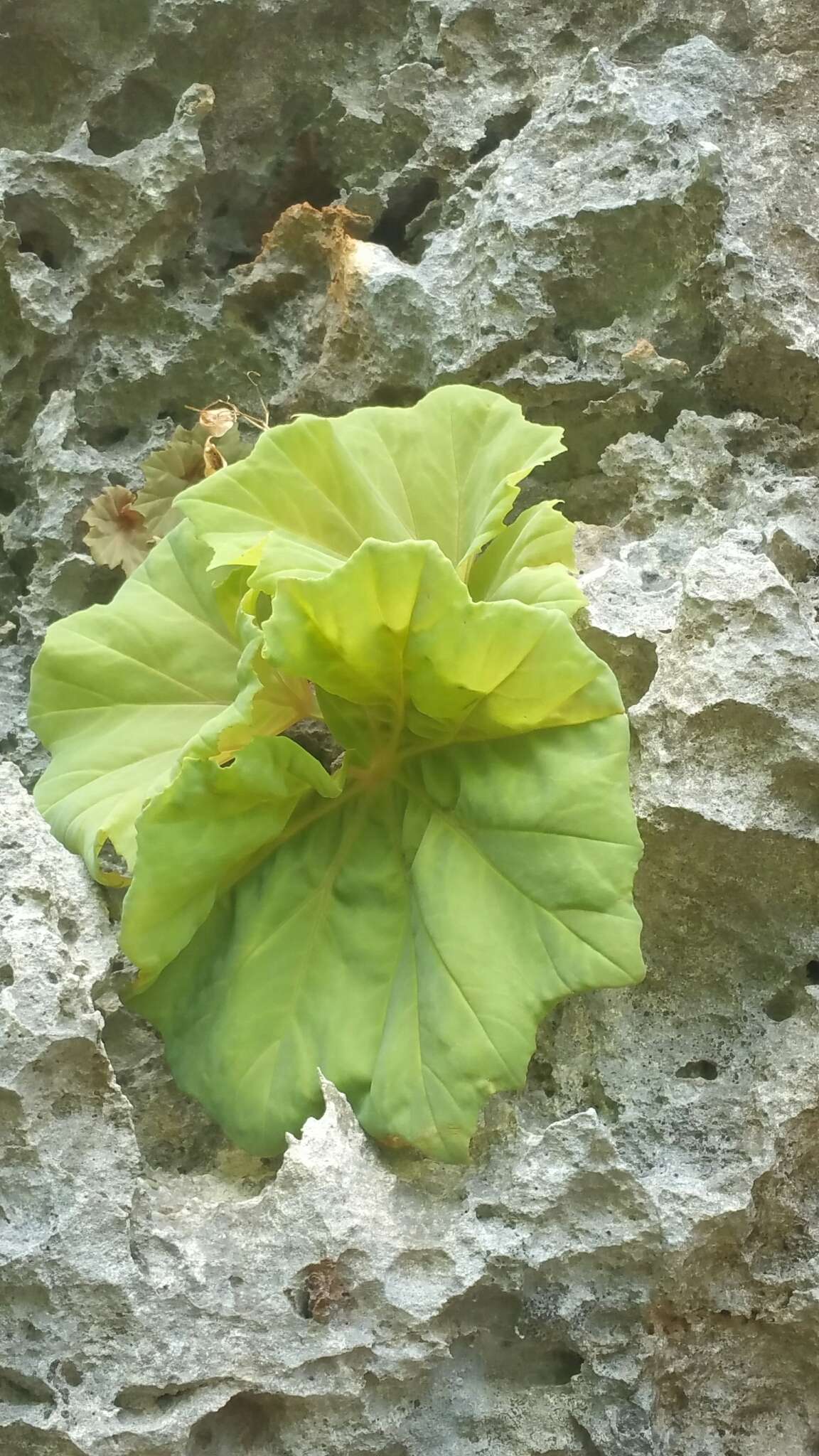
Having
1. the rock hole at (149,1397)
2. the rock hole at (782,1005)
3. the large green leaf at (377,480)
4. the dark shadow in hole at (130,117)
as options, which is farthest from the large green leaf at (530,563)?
the dark shadow in hole at (130,117)

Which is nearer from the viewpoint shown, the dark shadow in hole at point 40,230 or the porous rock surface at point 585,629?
the porous rock surface at point 585,629

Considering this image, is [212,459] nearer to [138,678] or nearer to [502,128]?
[138,678]

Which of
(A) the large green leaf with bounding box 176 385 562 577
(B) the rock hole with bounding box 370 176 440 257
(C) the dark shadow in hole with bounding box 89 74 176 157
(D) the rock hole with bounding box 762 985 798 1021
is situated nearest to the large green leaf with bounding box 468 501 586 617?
(A) the large green leaf with bounding box 176 385 562 577

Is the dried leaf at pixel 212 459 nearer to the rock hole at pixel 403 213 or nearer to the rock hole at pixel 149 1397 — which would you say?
the rock hole at pixel 403 213

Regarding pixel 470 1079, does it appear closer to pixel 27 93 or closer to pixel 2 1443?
pixel 2 1443

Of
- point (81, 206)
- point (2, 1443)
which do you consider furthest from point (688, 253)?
point (2, 1443)
